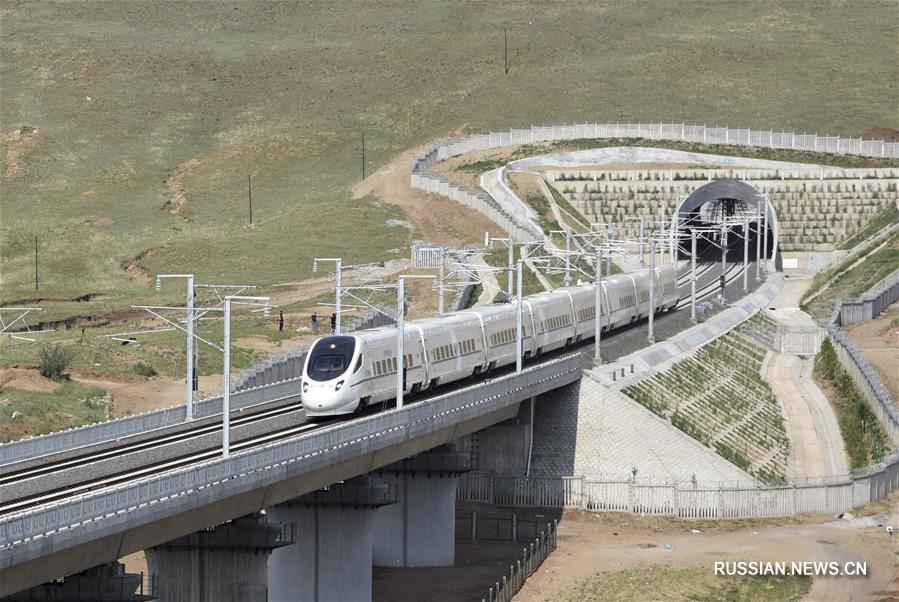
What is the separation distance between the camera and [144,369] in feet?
319

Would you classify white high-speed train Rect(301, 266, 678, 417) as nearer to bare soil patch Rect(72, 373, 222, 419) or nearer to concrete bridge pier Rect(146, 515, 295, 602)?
concrete bridge pier Rect(146, 515, 295, 602)

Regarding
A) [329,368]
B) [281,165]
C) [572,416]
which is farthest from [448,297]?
[281,165]

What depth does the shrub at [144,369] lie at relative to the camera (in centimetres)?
9700

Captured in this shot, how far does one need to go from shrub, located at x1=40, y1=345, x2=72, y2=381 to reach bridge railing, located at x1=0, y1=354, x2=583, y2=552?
28.1m

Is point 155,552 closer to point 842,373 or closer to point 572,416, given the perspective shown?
point 572,416

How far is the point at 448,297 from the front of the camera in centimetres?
11275

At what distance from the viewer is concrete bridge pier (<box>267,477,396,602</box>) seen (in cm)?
5906

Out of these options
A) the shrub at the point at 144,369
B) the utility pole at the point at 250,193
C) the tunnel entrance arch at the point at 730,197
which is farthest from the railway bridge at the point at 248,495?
the utility pole at the point at 250,193

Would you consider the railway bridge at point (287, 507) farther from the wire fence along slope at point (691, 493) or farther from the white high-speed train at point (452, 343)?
the wire fence along slope at point (691, 493)

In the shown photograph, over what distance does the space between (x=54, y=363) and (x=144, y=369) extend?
7026 millimetres

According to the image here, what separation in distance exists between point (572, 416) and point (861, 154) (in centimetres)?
9756

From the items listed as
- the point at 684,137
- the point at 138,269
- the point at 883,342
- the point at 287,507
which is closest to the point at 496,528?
the point at 287,507

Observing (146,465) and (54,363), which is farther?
(54,363)

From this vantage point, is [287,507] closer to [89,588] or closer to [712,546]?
[89,588]
